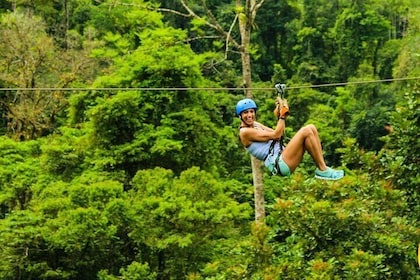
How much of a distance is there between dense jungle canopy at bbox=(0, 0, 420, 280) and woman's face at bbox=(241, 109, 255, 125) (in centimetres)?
24

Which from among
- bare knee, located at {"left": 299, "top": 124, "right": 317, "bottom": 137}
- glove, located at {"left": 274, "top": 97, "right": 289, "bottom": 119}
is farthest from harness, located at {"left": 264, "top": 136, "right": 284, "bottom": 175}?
glove, located at {"left": 274, "top": 97, "right": 289, "bottom": 119}

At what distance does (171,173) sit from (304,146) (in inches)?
259

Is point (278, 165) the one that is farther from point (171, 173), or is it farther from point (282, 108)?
point (171, 173)

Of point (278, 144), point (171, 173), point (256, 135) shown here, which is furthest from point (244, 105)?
point (171, 173)

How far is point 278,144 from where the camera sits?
4.66m

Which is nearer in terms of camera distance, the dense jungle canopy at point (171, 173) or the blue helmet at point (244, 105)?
the blue helmet at point (244, 105)

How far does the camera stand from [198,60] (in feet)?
41.1

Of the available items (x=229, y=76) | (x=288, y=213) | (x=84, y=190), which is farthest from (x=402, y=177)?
(x=229, y=76)

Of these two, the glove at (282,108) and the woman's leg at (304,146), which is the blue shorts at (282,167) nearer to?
the woman's leg at (304,146)

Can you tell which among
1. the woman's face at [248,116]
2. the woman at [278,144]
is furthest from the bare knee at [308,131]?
the woman's face at [248,116]

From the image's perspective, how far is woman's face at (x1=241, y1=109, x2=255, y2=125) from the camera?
4.47 m

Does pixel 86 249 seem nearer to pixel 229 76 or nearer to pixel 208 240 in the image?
pixel 208 240

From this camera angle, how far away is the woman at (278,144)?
4.46 metres

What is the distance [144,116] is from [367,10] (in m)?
20.5
